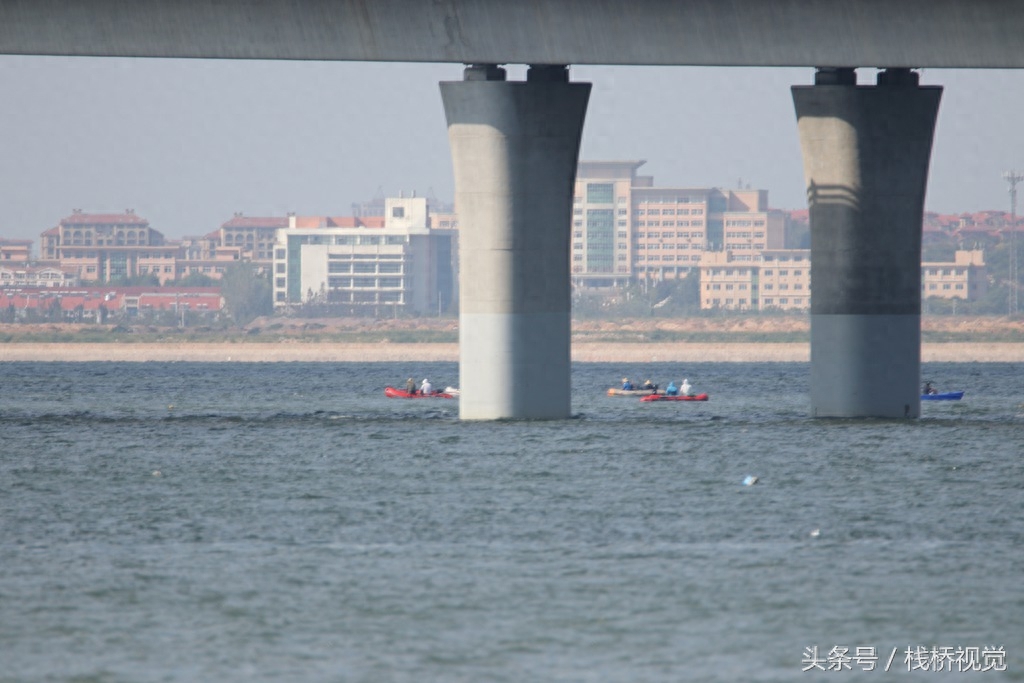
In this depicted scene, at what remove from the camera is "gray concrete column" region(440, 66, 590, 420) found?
5044cm

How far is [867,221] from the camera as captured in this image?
5234 cm

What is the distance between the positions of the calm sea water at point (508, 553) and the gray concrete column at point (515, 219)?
2.60 meters

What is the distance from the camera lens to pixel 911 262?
53062 millimetres

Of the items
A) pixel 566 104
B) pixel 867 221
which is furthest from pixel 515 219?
pixel 867 221

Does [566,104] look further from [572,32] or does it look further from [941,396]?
[941,396]

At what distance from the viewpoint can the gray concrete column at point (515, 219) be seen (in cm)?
5044

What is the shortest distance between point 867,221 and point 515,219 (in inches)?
423

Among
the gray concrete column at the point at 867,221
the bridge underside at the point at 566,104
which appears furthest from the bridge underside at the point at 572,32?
the gray concrete column at the point at 867,221

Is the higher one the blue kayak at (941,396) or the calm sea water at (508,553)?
the calm sea water at (508,553)

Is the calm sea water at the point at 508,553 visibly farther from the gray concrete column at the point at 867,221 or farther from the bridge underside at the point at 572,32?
the bridge underside at the point at 572,32

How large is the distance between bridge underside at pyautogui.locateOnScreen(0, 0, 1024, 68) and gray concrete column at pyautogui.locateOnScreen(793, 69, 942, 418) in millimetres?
2886

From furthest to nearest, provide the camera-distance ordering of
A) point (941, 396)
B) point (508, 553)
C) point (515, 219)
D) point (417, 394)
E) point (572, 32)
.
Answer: point (417, 394), point (941, 396), point (515, 219), point (572, 32), point (508, 553)

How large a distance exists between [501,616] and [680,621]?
258 centimetres

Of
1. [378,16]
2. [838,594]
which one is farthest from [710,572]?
[378,16]
